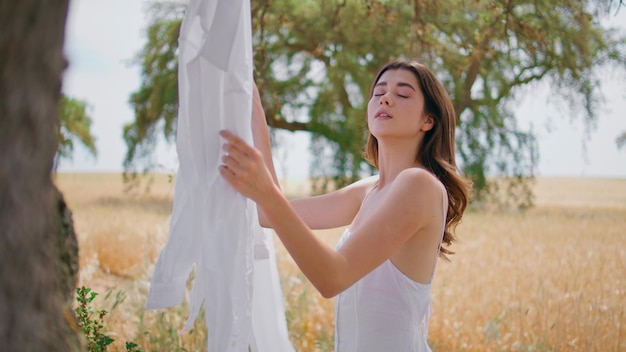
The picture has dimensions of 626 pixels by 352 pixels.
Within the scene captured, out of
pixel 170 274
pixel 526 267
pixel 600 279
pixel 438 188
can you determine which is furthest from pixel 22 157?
pixel 526 267

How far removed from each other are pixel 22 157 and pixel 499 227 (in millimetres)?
10128

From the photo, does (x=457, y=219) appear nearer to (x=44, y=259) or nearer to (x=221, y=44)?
(x=221, y=44)

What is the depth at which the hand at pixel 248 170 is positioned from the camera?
1.69m

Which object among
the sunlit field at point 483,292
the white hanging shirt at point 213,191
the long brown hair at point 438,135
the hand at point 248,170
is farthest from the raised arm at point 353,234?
the sunlit field at point 483,292

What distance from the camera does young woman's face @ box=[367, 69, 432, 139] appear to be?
233 cm

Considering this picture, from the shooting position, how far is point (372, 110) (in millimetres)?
2377

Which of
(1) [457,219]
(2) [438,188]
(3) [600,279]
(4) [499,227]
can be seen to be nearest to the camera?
(2) [438,188]

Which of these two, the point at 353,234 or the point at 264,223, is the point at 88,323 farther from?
the point at 353,234

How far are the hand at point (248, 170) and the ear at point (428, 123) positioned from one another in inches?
34.8

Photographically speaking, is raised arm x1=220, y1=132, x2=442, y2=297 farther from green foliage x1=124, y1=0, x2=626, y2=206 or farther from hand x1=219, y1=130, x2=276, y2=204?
green foliage x1=124, y1=0, x2=626, y2=206

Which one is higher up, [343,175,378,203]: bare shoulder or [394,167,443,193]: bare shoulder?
[394,167,443,193]: bare shoulder

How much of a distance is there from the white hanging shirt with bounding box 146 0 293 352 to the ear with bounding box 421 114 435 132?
0.76 metres

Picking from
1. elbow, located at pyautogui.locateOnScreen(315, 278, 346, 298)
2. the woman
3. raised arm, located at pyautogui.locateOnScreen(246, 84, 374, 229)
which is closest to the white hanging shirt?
the woman

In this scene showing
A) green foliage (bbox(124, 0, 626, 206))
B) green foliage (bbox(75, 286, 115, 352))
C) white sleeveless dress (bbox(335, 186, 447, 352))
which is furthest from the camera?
green foliage (bbox(124, 0, 626, 206))
